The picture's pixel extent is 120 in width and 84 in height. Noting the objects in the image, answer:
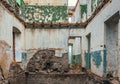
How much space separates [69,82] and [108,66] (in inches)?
148

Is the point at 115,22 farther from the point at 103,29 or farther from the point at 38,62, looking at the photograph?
the point at 38,62

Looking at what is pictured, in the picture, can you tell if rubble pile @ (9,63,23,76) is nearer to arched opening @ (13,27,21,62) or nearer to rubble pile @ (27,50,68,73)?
arched opening @ (13,27,21,62)

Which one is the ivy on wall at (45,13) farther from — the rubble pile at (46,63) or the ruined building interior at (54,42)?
the rubble pile at (46,63)

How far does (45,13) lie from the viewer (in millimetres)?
14695

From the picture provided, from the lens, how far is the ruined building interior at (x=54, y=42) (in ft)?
27.5

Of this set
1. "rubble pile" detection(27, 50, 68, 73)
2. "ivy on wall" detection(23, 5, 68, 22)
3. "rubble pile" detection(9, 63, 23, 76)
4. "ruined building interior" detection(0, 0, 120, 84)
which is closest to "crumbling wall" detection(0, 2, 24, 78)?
"ruined building interior" detection(0, 0, 120, 84)

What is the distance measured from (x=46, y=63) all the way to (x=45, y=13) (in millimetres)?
3968

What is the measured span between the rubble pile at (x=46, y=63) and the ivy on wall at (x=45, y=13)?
2731 millimetres

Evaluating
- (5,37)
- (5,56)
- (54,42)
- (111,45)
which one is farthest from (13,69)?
(54,42)

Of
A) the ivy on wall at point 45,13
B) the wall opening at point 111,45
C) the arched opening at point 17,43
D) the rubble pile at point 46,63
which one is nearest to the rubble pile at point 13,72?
the arched opening at point 17,43

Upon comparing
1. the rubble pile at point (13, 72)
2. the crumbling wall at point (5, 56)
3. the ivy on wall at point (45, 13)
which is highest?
the ivy on wall at point (45, 13)

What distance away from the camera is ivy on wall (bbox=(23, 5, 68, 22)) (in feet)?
47.6

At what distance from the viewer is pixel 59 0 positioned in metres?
15.3

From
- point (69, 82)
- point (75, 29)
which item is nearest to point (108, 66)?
point (69, 82)
